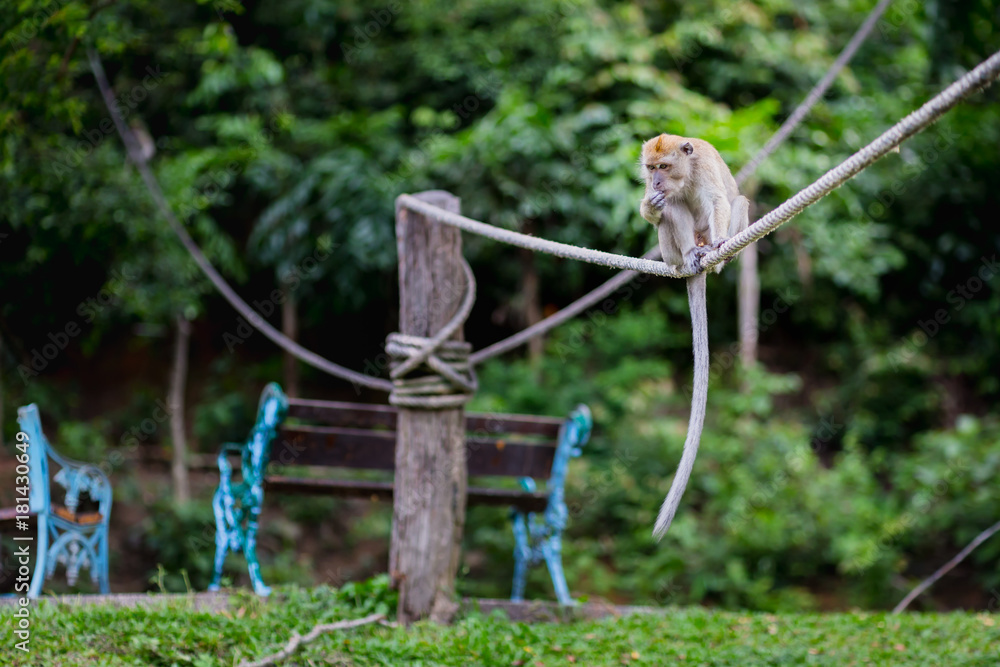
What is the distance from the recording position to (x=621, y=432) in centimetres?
684

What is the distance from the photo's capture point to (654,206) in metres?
2.71

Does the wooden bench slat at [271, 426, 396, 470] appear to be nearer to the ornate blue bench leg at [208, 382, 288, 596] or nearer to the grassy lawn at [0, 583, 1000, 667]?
the ornate blue bench leg at [208, 382, 288, 596]

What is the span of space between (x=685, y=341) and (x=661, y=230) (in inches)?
221

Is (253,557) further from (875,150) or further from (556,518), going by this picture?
(875,150)

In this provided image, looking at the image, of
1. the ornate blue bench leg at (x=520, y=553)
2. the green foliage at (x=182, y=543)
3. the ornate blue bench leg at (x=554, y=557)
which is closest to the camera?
the ornate blue bench leg at (x=554, y=557)

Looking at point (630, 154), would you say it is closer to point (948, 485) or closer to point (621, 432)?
point (621, 432)

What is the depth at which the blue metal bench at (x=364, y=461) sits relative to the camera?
3.60 metres

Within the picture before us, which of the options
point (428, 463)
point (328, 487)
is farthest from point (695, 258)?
point (328, 487)

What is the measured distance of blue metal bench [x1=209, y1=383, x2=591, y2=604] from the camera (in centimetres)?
360

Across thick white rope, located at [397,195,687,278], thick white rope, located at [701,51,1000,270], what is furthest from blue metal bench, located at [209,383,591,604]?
thick white rope, located at [701,51,1000,270]

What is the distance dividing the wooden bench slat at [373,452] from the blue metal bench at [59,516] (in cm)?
75

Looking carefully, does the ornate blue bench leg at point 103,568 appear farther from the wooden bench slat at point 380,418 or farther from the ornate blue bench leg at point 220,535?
the wooden bench slat at point 380,418

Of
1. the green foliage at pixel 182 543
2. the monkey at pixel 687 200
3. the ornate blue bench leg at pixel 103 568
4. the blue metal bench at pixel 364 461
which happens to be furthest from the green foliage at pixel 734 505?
the monkey at pixel 687 200

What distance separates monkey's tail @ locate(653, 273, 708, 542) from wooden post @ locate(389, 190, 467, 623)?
1.25 m
